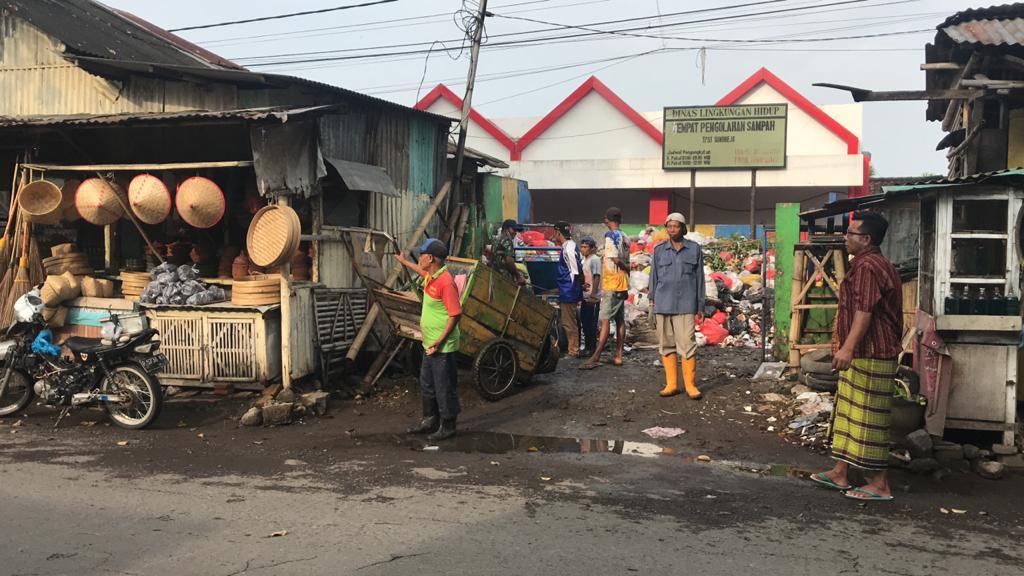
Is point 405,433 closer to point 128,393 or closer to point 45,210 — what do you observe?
point 128,393

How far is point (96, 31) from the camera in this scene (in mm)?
11891

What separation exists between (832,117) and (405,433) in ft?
80.6

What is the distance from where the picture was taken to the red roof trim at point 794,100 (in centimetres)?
2717

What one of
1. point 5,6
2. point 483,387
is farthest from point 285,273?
point 5,6

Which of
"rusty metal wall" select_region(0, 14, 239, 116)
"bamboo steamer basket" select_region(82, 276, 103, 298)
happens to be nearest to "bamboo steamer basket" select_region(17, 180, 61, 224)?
"bamboo steamer basket" select_region(82, 276, 103, 298)

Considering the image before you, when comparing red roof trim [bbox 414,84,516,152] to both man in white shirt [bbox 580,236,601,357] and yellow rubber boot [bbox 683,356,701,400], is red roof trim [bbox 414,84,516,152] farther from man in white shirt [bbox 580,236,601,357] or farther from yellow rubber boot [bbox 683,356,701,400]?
yellow rubber boot [bbox 683,356,701,400]

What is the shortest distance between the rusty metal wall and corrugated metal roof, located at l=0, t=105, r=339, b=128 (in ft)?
3.73

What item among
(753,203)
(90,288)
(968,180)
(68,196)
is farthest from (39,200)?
(753,203)

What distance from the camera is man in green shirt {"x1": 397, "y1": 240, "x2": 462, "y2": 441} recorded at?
704cm

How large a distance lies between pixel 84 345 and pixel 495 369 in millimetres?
4197

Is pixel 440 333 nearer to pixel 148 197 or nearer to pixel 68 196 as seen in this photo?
pixel 148 197

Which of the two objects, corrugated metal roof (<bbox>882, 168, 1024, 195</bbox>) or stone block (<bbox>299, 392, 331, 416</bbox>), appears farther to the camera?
stone block (<bbox>299, 392, 331, 416</bbox>)

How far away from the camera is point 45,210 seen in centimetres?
936

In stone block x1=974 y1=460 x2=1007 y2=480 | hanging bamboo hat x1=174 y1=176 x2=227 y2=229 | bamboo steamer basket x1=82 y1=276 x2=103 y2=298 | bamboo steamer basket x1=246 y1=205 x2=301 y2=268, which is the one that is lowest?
stone block x1=974 y1=460 x2=1007 y2=480
